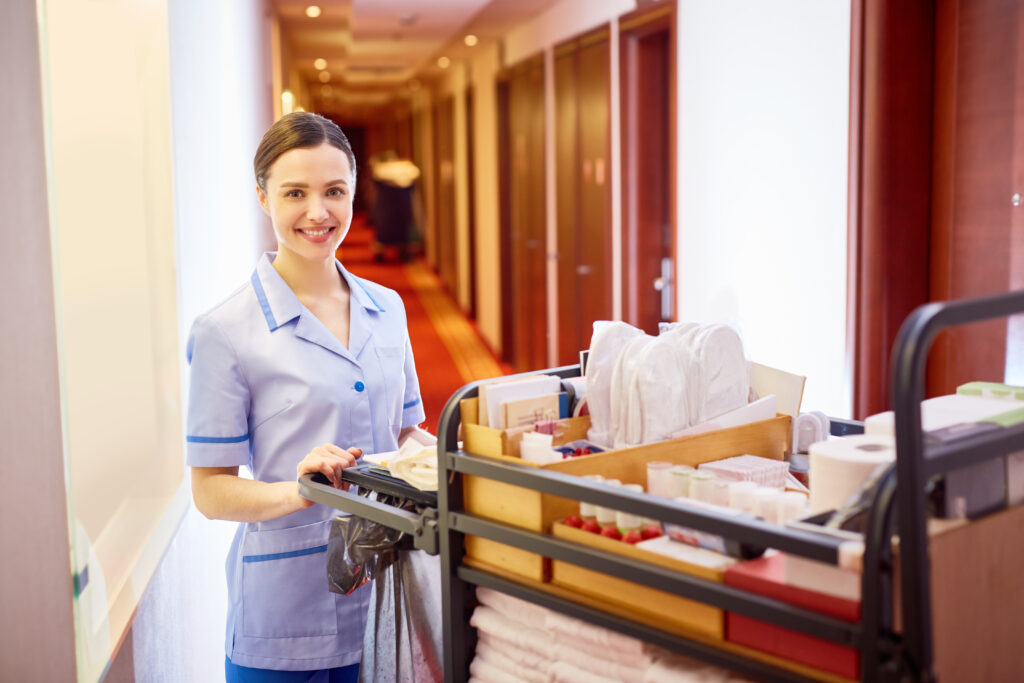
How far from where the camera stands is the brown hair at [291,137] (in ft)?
6.02

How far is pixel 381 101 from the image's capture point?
21.3 metres

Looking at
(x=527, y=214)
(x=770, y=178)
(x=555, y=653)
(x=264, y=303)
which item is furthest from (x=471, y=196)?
(x=555, y=653)

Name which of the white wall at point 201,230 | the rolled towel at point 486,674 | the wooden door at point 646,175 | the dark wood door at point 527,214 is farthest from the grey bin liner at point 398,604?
the dark wood door at point 527,214

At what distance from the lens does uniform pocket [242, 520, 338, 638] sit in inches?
73.0

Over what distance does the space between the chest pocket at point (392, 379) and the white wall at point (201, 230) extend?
87 cm

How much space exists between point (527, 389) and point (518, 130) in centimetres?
695

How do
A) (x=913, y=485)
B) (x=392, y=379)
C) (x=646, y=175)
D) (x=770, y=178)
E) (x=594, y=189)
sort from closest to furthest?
1. (x=913, y=485)
2. (x=392, y=379)
3. (x=770, y=178)
4. (x=646, y=175)
5. (x=594, y=189)

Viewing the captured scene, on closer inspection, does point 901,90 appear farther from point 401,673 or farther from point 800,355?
point 401,673

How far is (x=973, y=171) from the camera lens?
10.6 feet

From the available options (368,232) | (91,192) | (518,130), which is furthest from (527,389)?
(368,232)

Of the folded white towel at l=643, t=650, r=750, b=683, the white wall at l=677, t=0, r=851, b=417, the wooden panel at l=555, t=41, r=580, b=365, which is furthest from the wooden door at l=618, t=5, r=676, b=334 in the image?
the folded white towel at l=643, t=650, r=750, b=683

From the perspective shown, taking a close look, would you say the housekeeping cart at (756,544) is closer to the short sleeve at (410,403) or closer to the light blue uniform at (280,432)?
the light blue uniform at (280,432)

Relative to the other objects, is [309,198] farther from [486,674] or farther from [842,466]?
[842,466]

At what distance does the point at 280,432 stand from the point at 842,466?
1.07 meters
